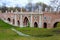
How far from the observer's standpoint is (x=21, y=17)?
206 ft

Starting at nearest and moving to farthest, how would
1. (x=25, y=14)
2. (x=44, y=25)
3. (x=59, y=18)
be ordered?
(x=59, y=18) → (x=44, y=25) → (x=25, y=14)

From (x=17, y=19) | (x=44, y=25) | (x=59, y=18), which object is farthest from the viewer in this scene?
(x=17, y=19)

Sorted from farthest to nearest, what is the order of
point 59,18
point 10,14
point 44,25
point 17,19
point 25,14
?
point 10,14 < point 17,19 < point 25,14 < point 44,25 < point 59,18

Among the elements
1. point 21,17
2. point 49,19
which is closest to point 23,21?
point 21,17

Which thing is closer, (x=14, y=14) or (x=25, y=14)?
(x=25, y=14)

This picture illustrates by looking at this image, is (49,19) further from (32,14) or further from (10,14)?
(10,14)

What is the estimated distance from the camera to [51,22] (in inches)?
2019

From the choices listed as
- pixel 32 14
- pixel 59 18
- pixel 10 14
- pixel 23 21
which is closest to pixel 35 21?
pixel 32 14

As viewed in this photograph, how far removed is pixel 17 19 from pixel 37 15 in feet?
36.1

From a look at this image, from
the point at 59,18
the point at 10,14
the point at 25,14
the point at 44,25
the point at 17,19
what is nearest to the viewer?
the point at 59,18

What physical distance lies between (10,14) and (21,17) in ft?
26.2

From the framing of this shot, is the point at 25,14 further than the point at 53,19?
A: Yes

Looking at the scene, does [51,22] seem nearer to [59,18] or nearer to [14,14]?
[59,18]

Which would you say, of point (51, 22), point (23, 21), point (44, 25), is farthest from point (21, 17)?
point (51, 22)
